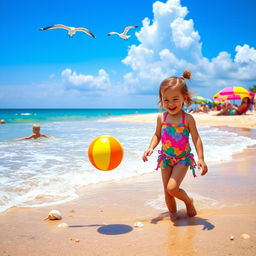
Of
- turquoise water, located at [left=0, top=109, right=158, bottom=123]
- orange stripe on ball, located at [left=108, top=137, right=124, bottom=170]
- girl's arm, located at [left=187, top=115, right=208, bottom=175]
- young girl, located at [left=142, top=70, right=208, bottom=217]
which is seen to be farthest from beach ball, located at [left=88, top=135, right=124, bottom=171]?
turquoise water, located at [left=0, top=109, right=158, bottom=123]

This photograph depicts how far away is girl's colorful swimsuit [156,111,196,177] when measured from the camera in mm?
3221

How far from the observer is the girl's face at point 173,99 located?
319 cm

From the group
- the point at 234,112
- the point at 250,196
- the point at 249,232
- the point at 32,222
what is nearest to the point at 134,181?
the point at 250,196

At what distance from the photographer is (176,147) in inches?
127

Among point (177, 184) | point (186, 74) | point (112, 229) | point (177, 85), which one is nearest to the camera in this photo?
point (112, 229)

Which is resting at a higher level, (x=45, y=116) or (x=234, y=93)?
(x=234, y=93)

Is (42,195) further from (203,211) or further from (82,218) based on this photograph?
(203,211)

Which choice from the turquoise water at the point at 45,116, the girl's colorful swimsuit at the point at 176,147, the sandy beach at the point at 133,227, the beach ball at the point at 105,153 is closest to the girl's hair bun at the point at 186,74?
the girl's colorful swimsuit at the point at 176,147

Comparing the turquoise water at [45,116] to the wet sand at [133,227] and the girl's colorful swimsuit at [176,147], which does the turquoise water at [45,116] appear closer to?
the wet sand at [133,227]

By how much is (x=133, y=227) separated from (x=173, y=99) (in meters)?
1.43

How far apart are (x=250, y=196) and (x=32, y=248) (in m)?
2.85

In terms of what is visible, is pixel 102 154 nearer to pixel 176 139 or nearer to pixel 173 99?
pixel 176 139

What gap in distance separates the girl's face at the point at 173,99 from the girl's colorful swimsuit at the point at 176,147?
141 millimetres

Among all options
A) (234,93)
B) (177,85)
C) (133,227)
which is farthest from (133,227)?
(234,93)
